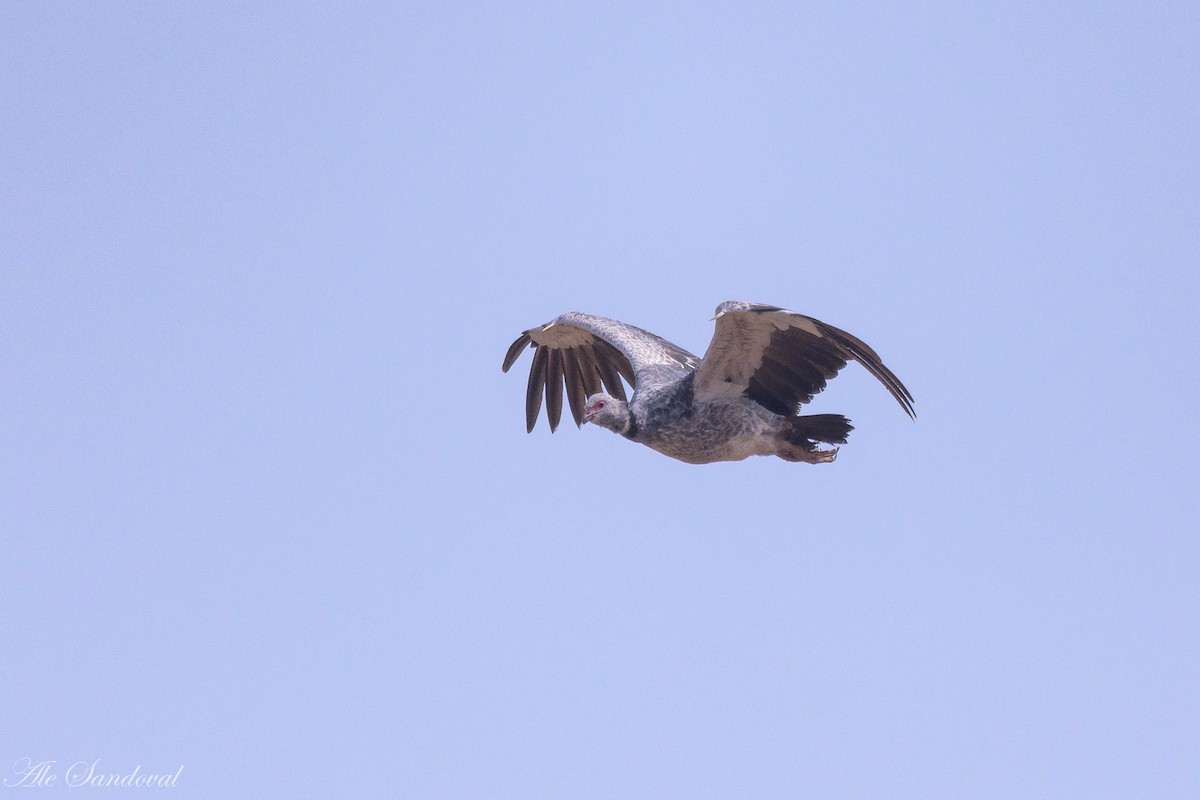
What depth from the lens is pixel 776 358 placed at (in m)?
10.5


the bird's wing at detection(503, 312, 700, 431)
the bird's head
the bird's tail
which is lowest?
the bird's tail

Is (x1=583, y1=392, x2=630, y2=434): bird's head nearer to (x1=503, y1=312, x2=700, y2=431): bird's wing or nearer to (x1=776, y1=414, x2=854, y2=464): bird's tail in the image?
(x1=776, y1=414, x2=854, y2=464): bird's tail

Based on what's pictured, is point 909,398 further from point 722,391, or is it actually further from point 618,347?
point 618,347

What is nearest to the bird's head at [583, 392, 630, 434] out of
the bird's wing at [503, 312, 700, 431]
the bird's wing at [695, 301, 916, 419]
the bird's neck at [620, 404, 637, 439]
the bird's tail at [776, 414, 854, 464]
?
the bird's neck at [620, 404, 637, 439]

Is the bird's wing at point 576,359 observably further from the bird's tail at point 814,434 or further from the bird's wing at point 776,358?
the bird's tail at point 814,434

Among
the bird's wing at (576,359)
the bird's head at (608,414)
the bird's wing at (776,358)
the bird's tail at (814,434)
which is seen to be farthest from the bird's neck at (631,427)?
the bird's wing at (576,359)

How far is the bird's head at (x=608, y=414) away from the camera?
1059cm

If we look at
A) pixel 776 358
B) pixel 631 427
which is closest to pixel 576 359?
pixel 631 427

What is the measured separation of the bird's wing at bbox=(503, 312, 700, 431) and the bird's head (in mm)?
1574

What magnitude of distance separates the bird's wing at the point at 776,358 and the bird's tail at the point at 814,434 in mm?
175

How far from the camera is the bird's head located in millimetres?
10586

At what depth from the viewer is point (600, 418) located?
10594mm

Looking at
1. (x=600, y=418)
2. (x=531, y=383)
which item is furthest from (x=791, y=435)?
(x=531, y=383)

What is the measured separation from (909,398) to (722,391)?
4.88ft
